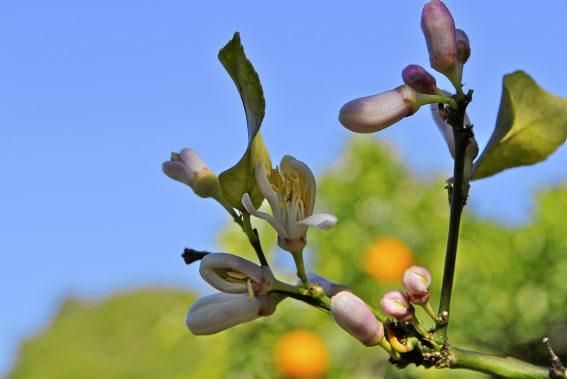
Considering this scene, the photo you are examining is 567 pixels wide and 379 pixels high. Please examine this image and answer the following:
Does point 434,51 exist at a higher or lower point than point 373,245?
lower

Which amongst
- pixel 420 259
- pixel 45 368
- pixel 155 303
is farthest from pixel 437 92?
pixel 155 303

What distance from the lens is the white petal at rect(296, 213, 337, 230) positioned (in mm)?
489

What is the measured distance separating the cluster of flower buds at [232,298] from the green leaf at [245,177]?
0.04 meters

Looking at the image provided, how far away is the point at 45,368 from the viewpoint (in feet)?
12.4

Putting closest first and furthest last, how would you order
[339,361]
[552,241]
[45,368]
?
[552,241] < [339,361] < [45,368]

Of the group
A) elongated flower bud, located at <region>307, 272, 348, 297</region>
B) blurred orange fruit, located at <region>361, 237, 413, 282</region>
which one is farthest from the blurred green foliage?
elongated flower bud, located at <region>307, 272, 348, 297</region>

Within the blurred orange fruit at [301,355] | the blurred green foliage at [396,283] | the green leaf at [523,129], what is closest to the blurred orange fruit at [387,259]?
the blurred green foliage at [396,283]

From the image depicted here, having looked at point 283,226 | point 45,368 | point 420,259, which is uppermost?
point 45,368

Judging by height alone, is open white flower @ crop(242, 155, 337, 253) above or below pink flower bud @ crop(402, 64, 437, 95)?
below

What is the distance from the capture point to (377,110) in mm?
481

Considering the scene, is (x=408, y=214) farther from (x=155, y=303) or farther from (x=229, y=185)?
(x=155, y=303)

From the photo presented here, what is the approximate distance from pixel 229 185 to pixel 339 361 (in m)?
1.23

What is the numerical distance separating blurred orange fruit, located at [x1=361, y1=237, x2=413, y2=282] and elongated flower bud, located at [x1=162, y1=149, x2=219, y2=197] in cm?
122

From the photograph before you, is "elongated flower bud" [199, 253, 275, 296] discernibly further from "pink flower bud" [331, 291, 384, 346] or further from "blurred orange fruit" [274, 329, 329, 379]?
"blurred orange fruit" [274, 329, 329, 379]
